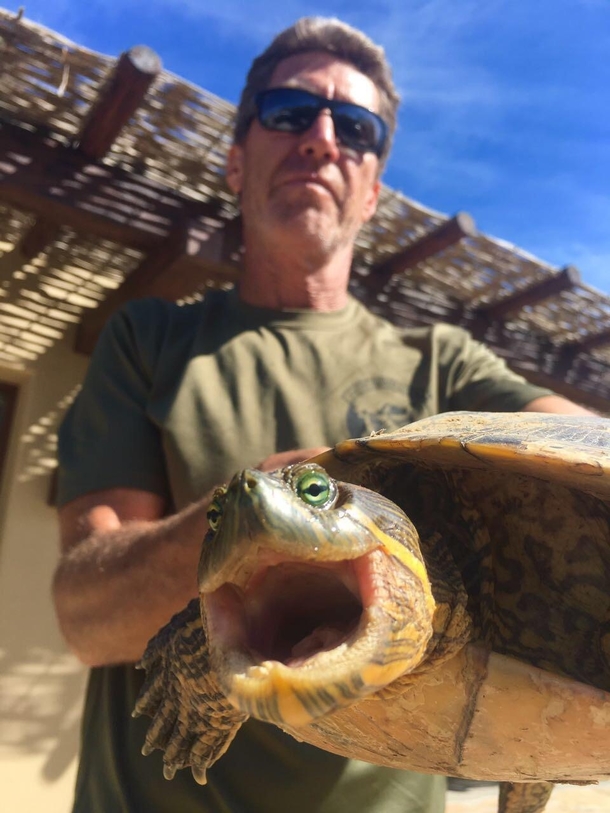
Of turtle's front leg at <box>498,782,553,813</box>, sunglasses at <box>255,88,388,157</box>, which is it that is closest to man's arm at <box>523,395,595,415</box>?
turtle's front leg at <box>498,782,553,813</box>

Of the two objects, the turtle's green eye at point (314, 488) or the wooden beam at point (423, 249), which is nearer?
the turtle's green eye at point (314, 488)

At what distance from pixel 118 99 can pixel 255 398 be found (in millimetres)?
1117

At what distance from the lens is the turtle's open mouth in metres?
0.64

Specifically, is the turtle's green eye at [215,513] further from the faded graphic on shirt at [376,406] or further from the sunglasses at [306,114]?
the sunglasses at [306,114]

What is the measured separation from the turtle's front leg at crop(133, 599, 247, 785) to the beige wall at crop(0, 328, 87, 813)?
1887 millimetres

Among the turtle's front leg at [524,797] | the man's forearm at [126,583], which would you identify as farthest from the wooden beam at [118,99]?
the turtle's front leg at [524,797]

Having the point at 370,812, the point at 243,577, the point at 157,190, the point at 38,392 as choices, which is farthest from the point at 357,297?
the point at 243,577

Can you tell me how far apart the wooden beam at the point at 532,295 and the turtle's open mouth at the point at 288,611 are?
2.39 m

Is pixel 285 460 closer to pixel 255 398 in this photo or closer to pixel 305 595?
pixel 305 595

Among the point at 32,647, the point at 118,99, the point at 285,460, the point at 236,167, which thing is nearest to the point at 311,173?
the point at 236,167

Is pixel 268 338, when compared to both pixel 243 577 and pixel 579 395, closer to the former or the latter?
pixel 243 577

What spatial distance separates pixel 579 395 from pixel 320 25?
238 centimetres

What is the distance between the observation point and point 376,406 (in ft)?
4.72

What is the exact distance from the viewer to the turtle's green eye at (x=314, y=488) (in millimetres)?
671
